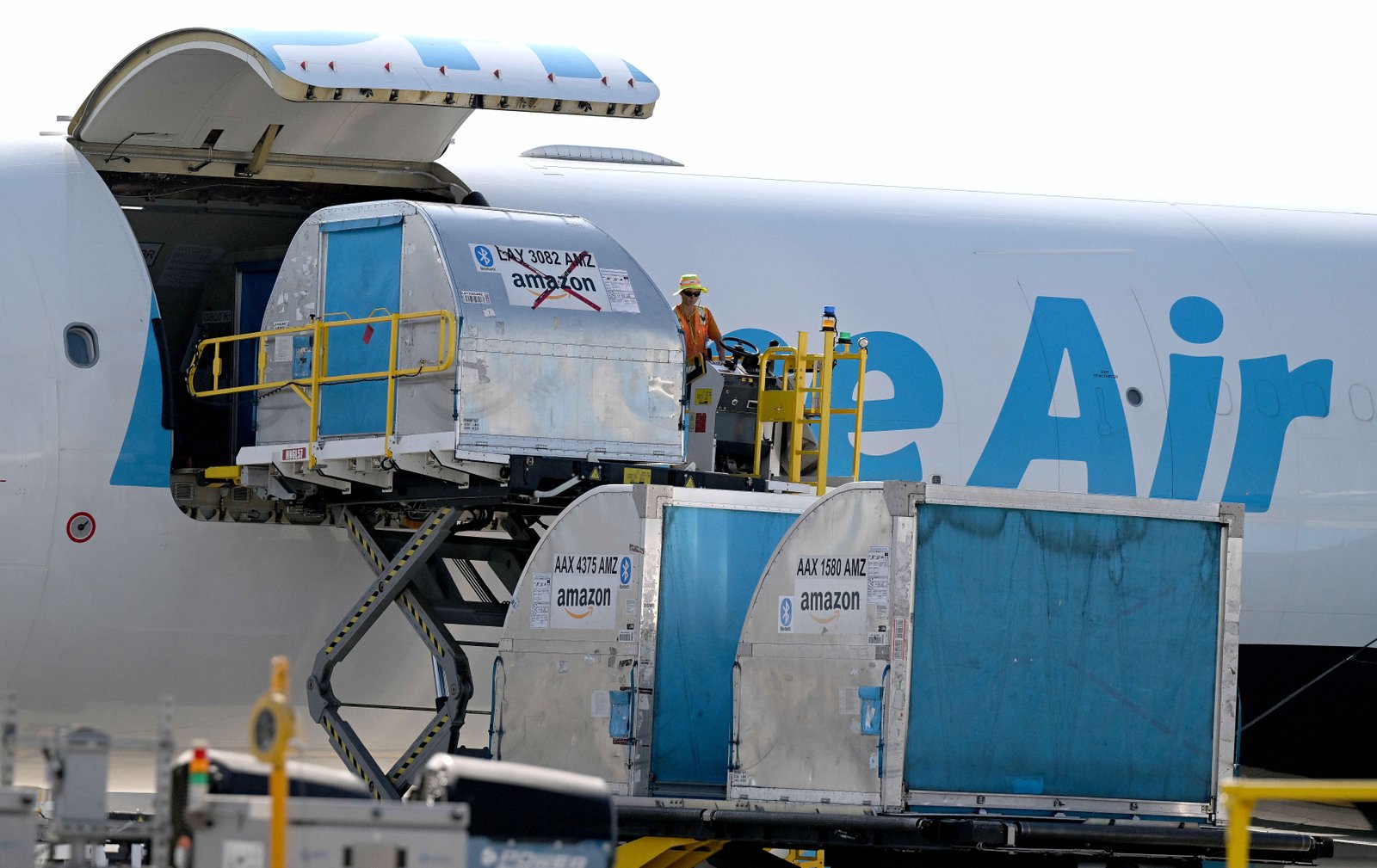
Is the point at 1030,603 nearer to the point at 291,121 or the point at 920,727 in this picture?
the point at 920,727

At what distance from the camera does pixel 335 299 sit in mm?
12586

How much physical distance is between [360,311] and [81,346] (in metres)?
1.94

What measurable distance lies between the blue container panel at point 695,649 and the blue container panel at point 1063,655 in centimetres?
149

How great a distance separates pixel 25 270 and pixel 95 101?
1312 millimetres

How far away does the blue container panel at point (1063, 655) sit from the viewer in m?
10.4

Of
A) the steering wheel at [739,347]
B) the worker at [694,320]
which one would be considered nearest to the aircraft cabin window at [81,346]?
the worker at [694,320]

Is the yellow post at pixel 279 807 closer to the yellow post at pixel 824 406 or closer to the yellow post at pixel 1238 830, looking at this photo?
the yellow post at pixel 1238 830

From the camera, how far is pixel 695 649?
11383 mm

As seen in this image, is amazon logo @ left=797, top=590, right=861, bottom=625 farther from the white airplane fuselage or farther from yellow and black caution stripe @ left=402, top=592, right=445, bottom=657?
the white airplane fuselage

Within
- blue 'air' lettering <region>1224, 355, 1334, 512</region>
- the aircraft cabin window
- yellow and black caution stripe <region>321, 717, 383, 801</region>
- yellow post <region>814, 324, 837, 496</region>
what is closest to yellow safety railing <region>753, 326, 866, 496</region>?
yellow post <region>814, 324, 837, 496</region>

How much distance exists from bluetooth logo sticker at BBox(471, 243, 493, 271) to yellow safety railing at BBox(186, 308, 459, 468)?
46 centimetres

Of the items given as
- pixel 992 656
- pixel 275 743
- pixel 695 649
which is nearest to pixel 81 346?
pixel 695 649

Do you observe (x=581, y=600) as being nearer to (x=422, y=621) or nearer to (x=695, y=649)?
(x=695, y=649)

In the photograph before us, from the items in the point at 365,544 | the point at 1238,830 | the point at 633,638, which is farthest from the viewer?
the point at 365,544
